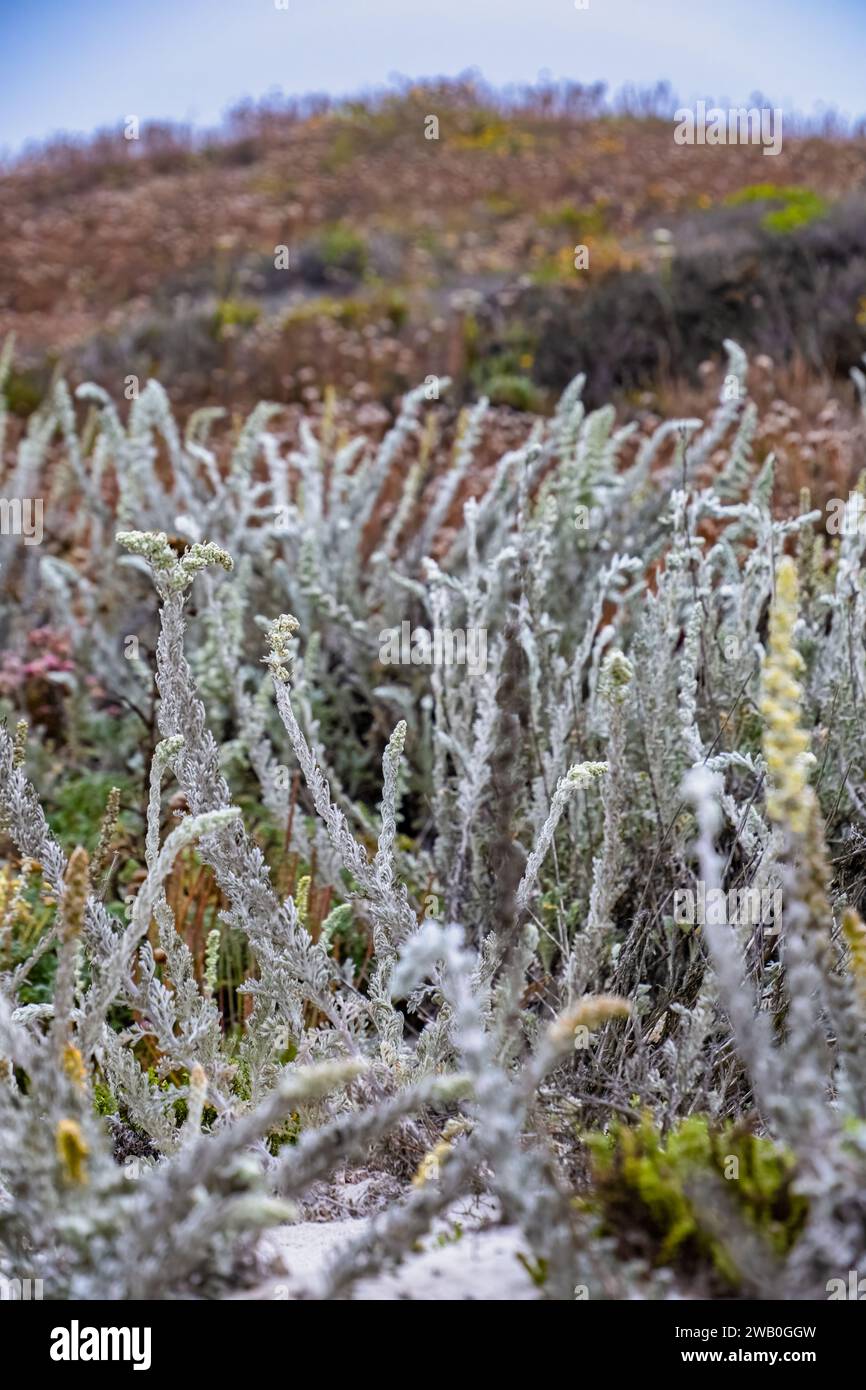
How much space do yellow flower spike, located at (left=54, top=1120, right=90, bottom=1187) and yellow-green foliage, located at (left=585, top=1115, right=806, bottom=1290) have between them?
0.50 meters

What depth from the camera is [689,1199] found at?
3.33 feet

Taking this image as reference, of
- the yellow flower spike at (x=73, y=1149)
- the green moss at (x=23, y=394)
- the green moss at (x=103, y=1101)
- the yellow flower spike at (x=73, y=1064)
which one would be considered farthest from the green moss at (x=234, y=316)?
the yellow flower spike at (x=73, y=1149)

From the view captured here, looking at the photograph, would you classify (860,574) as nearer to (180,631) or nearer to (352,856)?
(352,856)

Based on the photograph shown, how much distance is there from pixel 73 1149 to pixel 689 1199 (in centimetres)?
56

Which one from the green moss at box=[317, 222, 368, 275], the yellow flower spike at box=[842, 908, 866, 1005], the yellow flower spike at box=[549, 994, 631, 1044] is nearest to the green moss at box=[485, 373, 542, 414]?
the green moss at box=[317, 222, 368, 275]

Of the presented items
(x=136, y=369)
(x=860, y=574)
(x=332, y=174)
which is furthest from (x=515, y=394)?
(x=332, y=174)

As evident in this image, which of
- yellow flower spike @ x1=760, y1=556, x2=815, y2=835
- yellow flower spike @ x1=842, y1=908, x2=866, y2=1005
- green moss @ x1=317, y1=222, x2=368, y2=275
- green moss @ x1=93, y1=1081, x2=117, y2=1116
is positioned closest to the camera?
yellow flower spike @ x1=760, y1=556, x2=815, y2=835

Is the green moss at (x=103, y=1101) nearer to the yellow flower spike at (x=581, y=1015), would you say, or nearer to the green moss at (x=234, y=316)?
the yellow flower spike at (x=581, y=1015)

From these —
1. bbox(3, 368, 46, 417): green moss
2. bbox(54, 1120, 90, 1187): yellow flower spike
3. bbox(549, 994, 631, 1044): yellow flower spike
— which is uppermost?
bbox(3, 368, 46, 417): green moss

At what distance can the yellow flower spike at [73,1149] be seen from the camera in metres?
1.04

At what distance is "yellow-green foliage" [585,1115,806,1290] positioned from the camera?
1.04 meters

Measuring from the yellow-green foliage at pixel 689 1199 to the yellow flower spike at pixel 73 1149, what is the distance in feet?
1.63

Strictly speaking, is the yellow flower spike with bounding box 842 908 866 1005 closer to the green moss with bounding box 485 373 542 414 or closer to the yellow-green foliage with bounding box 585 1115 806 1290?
the yellow-green foliage with bounding box 585 1115 806 1290

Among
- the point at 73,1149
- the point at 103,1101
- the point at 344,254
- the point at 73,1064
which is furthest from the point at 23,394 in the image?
the point at 73,1149
